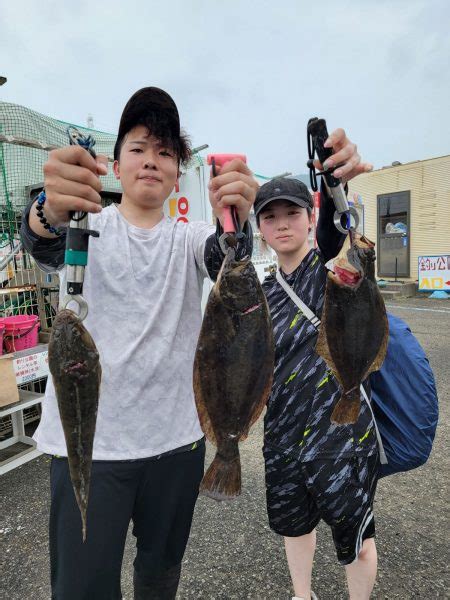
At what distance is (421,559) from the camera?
10.1 feet

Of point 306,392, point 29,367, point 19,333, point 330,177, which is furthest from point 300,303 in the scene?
point 19,333

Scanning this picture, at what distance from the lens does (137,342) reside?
1841 millimetres

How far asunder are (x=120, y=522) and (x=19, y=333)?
3.58 m

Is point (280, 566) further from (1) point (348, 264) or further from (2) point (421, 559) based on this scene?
(1) point (348, 264)

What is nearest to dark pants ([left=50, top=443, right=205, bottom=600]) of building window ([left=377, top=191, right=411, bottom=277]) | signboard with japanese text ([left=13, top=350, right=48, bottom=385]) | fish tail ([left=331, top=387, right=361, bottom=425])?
fish tail ([left=331, top=387, right=361, bottom=425])

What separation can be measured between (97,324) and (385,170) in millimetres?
21161

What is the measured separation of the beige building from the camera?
18297mm

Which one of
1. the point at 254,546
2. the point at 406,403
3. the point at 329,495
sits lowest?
the point at 254,546

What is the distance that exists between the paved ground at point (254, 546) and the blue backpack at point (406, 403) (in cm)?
128

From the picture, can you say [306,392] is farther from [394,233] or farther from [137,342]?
[394,233]

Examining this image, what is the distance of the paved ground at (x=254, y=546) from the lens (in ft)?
9.41

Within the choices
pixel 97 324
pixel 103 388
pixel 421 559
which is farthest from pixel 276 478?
pixel 421 559

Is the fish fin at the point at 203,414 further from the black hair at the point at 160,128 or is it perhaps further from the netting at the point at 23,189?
the netting at the point at 23,189

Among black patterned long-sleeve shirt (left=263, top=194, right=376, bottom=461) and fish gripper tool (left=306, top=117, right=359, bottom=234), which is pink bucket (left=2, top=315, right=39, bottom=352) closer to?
black patterned long-sleeve shirt (left=263, top=194, right=376, bottom=461)
